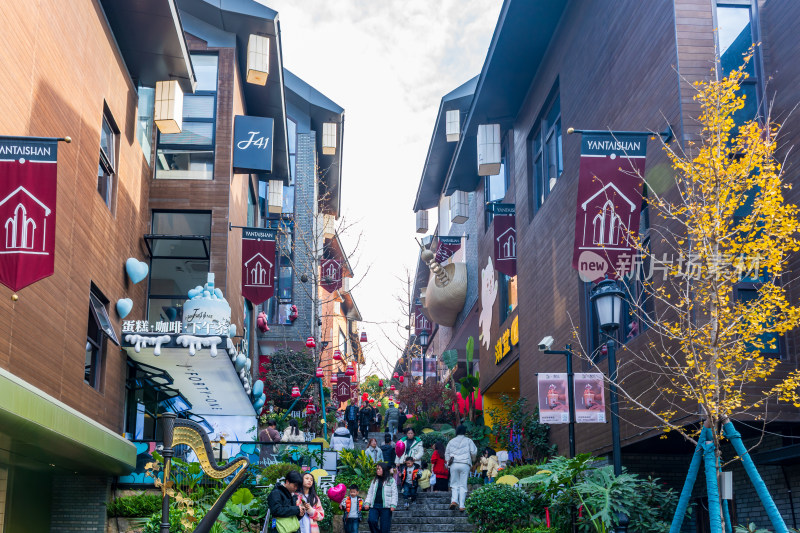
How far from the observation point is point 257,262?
2620 centimetres

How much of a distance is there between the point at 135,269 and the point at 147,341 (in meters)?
1.87

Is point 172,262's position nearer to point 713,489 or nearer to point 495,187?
point 495,187

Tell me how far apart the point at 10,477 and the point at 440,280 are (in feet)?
87.2

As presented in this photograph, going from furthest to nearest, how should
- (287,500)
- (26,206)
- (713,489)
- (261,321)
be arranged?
1. (261,321)
2. (26,206)
3. (287,500)
4. (713,489)

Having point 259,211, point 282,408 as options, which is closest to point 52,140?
point 259,211

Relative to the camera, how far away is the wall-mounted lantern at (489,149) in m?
26.0

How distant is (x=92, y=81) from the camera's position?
58.6ft

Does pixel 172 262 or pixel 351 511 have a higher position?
pixel 172 262

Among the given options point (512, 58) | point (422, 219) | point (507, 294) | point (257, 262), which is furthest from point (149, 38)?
point (422, 219)

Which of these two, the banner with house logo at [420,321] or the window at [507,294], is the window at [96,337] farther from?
the banner with house logo at [420,321]

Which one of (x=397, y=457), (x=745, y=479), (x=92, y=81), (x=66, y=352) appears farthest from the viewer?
(x=397, y=457)

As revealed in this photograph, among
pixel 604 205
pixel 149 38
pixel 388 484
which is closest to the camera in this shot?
pixel 604 205

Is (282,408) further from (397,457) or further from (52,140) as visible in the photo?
(52,140)

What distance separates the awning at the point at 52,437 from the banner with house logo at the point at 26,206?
144 centimetres
